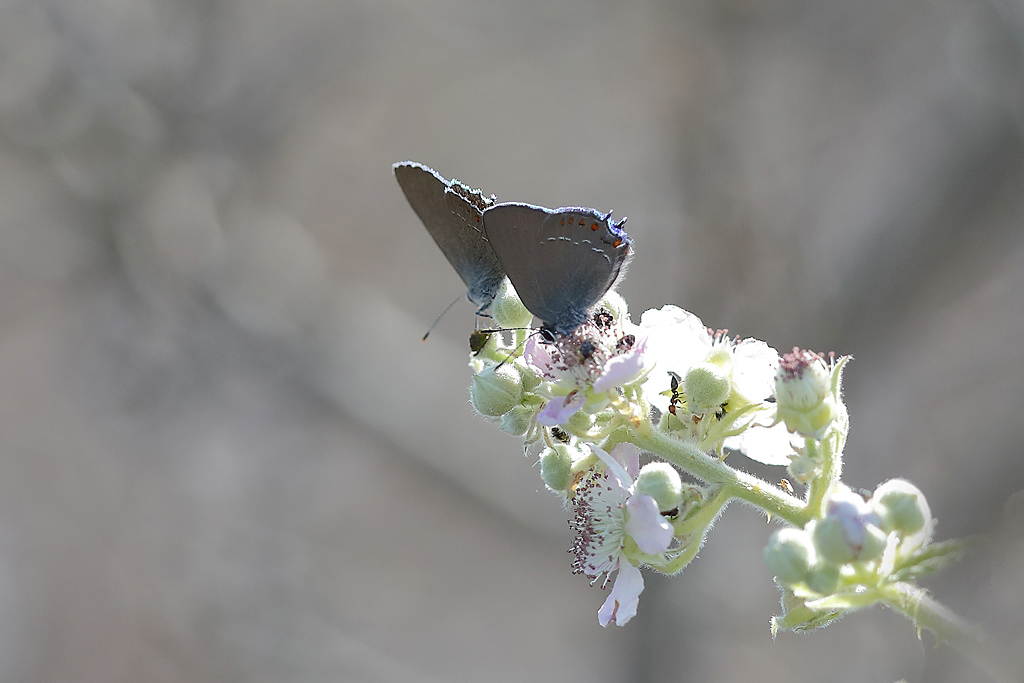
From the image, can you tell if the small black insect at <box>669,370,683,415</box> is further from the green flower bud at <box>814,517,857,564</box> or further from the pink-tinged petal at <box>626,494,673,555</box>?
the green flower bud at <box>814,517,857,564</box>

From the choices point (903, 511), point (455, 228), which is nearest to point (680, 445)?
point (903, 511)

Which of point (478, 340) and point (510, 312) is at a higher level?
point (510, 312)

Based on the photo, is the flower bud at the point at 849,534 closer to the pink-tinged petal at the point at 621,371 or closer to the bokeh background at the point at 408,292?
the pink-tinged petal at the point at 621,371

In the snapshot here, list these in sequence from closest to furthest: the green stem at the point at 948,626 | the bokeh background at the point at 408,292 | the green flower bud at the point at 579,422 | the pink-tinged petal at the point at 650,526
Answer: the green stem at the point at 948,626
the pink-tinged petal at the point at 650,526
the green flower bud at the point at 579,422
the bokeh background at the point at 408,292

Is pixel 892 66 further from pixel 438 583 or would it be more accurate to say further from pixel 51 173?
pixel 51 173

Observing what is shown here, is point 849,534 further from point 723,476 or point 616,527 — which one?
point 616,527

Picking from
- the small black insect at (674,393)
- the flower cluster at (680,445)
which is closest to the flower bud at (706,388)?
the flower cluster at (680,445)
